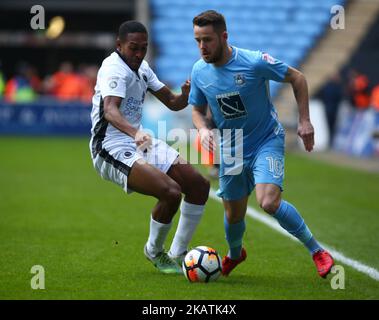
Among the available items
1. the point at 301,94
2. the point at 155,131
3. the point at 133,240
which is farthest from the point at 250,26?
the point at 301,94

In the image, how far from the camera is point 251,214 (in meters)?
11.4

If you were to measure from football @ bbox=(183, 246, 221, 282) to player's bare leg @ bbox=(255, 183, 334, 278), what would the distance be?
69cm

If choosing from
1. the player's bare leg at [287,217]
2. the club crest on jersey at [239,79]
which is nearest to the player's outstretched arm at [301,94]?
the club crest on jersey at [239,79]

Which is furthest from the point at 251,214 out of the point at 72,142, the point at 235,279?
the point at 72,142

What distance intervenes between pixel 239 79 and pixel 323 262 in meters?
1.67

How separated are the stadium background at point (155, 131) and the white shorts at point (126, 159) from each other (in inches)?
33.5

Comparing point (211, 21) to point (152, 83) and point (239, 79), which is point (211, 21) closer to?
point (239, 79)

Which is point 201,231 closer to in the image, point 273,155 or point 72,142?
point 273,155

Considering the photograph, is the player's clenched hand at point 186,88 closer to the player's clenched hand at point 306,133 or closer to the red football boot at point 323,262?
the player's clenched hand at point 306,133

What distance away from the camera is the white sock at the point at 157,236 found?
754 cm

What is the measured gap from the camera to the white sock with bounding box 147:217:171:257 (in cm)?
754

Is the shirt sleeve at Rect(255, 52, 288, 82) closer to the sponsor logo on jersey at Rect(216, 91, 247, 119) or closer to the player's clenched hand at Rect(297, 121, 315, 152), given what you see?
the sponsor logo on jersey at Rect(216, 91, 247, 119)

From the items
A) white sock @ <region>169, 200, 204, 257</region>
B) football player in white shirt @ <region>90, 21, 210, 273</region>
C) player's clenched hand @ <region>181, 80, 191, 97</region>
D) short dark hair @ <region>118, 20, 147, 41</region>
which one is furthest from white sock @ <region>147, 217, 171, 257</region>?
short dark hair @ <region>118, 20, 147, 41</region>
